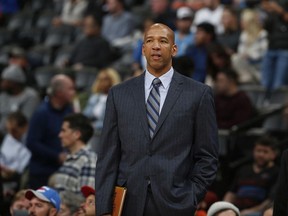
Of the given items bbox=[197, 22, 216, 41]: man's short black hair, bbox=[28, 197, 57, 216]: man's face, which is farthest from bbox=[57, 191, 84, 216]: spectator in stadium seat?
bbox=[197, 22, 216, 41]: man's short black hair

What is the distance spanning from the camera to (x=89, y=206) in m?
7.55

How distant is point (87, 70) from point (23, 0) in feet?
19.2

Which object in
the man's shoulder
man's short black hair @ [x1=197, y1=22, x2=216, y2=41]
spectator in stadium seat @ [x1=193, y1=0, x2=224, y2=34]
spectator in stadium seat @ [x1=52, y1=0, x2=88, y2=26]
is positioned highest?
spectator in stadium seat @ [x1=52, y1=0, x2=88, y2=26]

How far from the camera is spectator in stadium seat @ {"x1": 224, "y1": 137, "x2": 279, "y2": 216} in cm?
953

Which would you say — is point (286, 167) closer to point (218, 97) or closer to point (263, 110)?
point (218, 97)

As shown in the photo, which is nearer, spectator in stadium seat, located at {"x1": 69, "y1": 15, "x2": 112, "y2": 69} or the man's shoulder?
the man's shoulder

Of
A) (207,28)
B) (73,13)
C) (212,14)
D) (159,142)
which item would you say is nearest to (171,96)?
(159,142)

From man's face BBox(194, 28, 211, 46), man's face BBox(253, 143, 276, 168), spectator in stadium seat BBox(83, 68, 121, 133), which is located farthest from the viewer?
man's face BBox(194, 28, 211, 46)

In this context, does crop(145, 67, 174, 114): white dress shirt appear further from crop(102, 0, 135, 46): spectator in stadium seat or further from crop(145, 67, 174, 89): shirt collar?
crop(102, 0, 135, 46): spectator in stadium seat

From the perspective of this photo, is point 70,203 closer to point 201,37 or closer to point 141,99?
point 141,99

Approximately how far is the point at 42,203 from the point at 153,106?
198 centimetres

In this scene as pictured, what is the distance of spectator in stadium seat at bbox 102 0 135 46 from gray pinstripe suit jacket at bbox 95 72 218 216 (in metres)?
9.94

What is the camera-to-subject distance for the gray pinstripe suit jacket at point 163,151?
Result: 227 inches

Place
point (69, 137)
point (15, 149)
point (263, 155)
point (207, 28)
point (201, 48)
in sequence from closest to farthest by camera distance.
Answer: point (69, 137) → point (263, 155) → point (15, 149) → point (201, 48) → point (207, 28)
